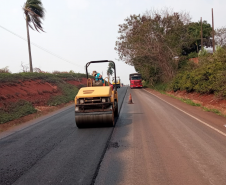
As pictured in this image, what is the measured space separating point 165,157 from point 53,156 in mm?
2753

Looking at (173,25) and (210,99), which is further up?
(173,25)

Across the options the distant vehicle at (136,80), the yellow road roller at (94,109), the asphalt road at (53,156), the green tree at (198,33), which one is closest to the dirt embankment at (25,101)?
the asphalt road at (53,156)

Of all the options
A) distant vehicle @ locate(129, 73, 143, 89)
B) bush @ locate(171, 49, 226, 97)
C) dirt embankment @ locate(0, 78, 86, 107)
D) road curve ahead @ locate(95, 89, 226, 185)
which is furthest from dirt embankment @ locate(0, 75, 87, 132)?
distant vehicle @ locate(129, 73, 143, 89)

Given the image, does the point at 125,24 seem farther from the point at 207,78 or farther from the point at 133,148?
the point at 133,148

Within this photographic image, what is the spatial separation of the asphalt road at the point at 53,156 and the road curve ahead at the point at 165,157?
0.34 meters

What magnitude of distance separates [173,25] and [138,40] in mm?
5593

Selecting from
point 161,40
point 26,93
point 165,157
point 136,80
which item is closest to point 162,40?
point 161,40

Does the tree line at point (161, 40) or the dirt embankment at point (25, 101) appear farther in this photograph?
the tree line at point (161, 40)

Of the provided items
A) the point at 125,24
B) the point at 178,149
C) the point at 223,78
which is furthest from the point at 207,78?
the point at 125,24

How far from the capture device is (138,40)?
33.9 metres

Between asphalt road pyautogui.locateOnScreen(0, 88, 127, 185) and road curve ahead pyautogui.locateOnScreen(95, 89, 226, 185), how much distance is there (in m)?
0.34

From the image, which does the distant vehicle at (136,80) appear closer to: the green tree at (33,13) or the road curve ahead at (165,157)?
the green tree at (33,13)

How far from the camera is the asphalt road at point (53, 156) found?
4.62 meters

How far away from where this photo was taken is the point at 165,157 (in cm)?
546
